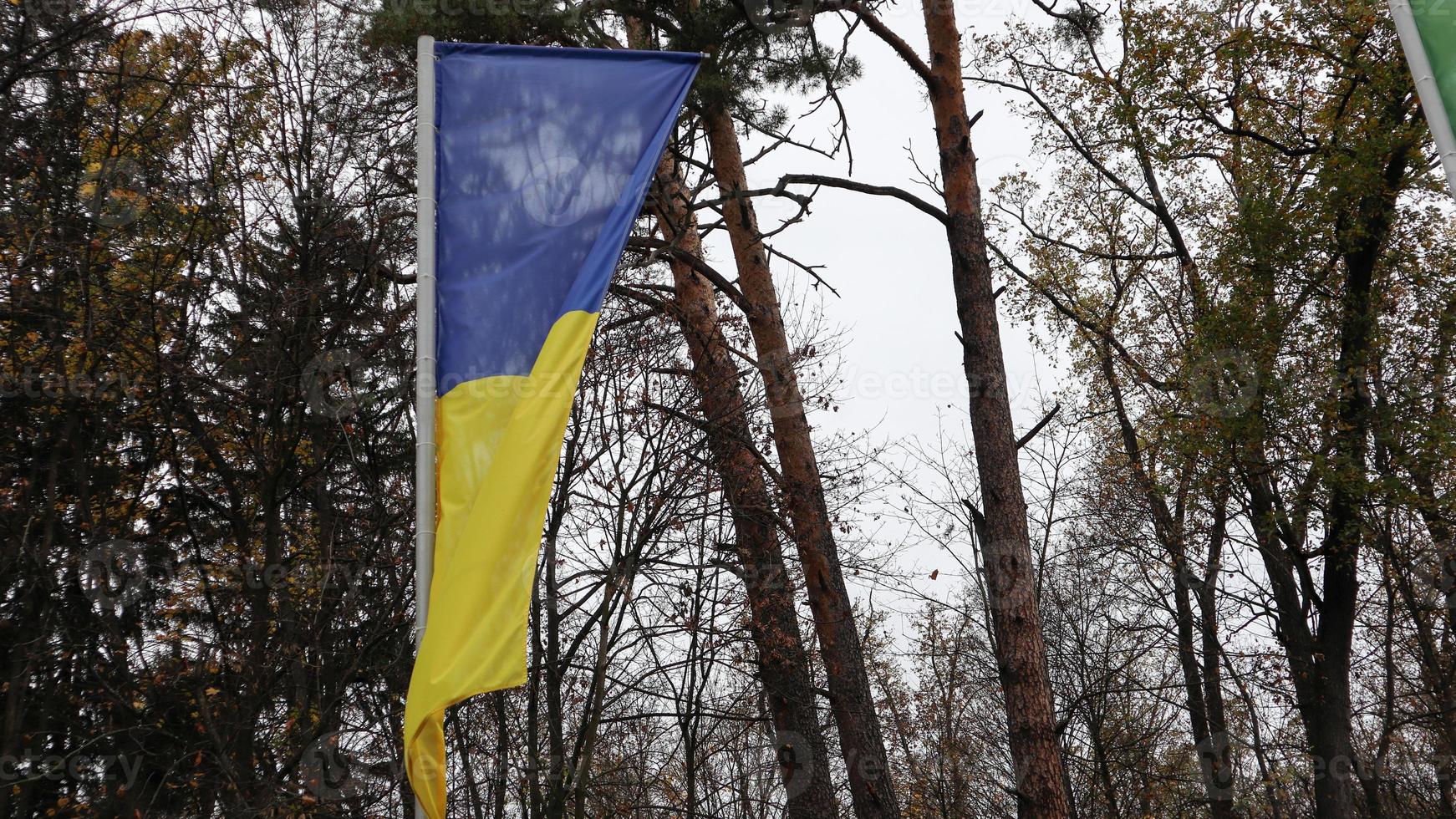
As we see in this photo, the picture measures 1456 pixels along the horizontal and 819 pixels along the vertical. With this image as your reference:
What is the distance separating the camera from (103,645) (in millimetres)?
7719

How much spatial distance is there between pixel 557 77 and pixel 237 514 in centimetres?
492

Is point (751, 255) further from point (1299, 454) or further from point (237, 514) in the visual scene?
point (1299, 454)

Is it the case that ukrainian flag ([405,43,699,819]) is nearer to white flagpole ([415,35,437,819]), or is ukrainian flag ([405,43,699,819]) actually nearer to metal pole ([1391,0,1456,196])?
white flagpole ([415,35,437,819])

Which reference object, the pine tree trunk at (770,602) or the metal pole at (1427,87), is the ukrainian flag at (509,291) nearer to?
the metal pole at (1427,87)

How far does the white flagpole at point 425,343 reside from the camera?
13.9ft

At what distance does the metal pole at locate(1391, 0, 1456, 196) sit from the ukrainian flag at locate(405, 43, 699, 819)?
3066 millimetres

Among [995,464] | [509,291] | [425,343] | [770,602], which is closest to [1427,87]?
[509,291]

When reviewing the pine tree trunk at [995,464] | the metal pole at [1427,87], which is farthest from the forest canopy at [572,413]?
the metal pole at [1427,87]

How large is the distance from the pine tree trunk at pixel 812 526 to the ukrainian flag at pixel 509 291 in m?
4.43

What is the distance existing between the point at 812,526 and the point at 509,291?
605 centimetres

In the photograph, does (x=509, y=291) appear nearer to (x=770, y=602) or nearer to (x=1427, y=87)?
(x=1427, y=87)

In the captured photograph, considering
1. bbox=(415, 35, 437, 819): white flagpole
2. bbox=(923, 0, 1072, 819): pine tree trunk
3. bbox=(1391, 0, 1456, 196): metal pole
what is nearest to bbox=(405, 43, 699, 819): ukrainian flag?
bbox=(415, 35, 437, 819): white flagpole

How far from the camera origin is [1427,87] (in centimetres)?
466

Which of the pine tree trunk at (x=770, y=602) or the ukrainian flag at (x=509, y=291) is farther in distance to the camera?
the pine tree trunk at (x=770, y=602)
